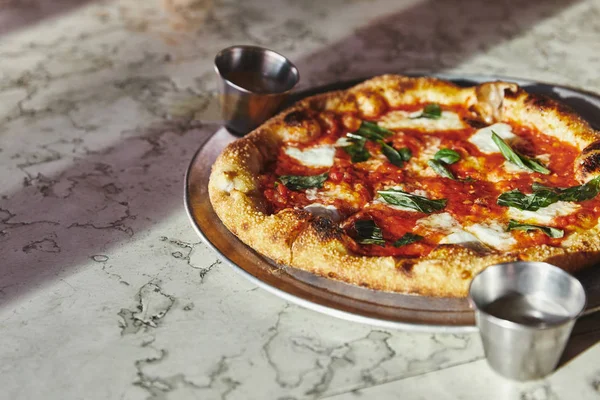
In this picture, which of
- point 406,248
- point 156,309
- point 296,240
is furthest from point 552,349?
point 156,309

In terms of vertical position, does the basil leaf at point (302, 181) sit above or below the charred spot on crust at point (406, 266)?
below

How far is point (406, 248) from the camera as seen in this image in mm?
3582

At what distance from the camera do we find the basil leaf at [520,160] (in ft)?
13.6

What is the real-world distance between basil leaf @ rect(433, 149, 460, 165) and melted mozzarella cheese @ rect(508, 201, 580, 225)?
0.55 m

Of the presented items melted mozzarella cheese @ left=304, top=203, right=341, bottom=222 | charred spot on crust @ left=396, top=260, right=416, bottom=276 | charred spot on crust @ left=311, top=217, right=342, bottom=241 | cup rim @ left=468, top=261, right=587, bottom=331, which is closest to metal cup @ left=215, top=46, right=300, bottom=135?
melted mozzarella cheese @ left=304, top=203, right=341, bottom=222

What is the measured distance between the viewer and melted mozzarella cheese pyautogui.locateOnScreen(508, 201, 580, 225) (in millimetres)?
3703

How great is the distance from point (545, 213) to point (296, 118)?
5.11 ft

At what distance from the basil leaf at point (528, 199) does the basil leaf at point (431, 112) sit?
98 cm

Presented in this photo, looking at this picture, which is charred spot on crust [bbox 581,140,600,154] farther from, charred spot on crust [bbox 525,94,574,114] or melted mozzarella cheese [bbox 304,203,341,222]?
melted mozzarella cheese [bbox 304,203,341,222]

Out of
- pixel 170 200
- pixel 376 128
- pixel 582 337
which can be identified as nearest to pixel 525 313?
pixel 582 337

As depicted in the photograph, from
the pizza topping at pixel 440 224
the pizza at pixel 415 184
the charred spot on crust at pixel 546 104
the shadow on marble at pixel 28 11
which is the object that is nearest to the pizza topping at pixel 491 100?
the pizza at pixel 415 184

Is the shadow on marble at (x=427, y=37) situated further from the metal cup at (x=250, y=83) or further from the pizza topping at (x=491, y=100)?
the pizza topping at (x=491, y=100)

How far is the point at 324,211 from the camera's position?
3.86 meters

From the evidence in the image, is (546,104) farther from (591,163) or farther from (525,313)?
(525,313)
